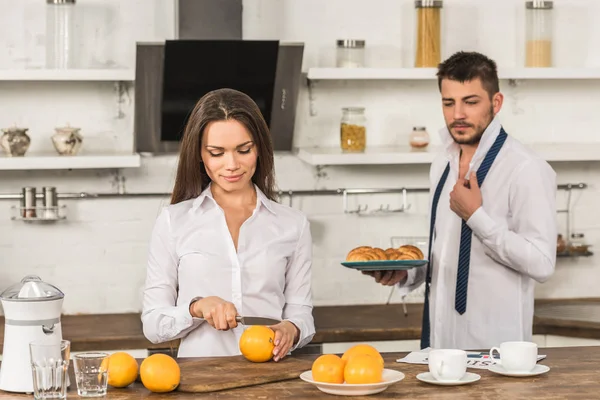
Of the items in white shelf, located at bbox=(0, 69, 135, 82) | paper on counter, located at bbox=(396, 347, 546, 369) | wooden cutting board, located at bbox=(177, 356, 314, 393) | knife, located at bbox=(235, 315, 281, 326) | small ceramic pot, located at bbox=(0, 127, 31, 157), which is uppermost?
white shelf, located at bbox=(0, 69, 135, 82)

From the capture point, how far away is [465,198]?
308cm

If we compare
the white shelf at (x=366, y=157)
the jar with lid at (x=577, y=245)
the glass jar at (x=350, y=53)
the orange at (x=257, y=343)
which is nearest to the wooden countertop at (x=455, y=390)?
the orange at (x=257, y=343)

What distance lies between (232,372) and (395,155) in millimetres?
2105

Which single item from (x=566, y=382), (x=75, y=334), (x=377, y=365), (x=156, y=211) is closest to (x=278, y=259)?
(x=377, y=365)

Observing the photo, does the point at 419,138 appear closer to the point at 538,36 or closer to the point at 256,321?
the point at 538,36

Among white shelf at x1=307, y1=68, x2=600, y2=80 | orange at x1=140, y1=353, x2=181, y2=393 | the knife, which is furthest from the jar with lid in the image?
orange at x1=140, y1=353, x2=181, y2=393

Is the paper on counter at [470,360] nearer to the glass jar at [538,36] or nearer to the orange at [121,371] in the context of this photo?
the orange at [121,371]

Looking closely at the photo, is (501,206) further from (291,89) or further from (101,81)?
(101,81)

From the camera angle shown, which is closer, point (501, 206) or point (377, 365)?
point (377, 365)

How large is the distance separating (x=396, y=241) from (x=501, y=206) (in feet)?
4.56

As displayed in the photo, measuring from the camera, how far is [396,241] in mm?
4535

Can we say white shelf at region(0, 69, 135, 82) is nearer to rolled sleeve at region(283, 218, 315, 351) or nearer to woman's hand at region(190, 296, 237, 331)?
rolled sleeve at region(283, 218, 315, 351)

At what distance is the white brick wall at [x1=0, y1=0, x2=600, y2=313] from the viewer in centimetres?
429

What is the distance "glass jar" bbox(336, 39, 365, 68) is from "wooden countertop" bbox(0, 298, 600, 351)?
109 centimetres
